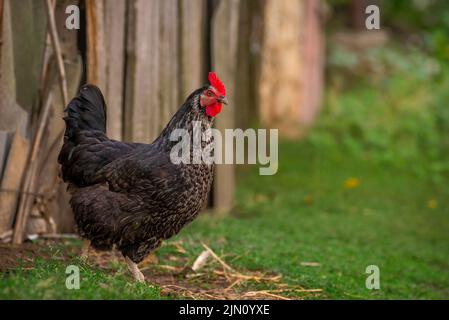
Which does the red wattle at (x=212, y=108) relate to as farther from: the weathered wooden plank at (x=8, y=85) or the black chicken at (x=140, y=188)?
the weathered wooden plank at (x=8, y=85)

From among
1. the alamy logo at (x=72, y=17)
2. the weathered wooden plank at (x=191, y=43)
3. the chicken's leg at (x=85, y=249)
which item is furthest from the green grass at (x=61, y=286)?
the weathered wooden plank at (x=191, y=43)

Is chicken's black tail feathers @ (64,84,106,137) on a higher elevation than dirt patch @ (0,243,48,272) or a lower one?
higher

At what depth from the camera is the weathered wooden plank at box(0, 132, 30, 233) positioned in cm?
555

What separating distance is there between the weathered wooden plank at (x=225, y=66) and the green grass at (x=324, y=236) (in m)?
0.27

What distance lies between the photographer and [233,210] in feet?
26.2

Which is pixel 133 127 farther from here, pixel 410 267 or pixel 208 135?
pixel 410 267

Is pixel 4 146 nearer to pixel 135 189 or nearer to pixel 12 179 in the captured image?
pixel 12 179

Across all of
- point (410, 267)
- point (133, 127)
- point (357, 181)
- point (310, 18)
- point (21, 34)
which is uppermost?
point (310, 18)

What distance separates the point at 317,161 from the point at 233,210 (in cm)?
281

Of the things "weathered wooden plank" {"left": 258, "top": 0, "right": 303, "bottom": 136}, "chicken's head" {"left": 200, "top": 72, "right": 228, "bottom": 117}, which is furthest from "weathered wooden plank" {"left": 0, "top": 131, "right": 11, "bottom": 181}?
"weathered wooden plank" {"left": 258, "top": 0, "right": 303, "bottom": 136}

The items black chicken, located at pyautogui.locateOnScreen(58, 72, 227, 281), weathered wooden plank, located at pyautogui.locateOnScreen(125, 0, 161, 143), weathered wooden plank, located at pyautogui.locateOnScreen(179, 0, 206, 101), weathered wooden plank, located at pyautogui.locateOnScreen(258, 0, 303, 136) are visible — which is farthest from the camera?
weathered wooden plank, located at pyautogui.locateOnScreen(258, 0, 303, 136)

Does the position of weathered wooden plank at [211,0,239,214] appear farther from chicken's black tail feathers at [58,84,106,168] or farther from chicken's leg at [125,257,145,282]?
chicken's leg at [125,257,145,282]

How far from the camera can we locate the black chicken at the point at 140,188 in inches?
189
